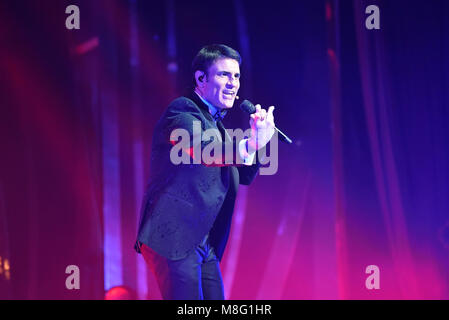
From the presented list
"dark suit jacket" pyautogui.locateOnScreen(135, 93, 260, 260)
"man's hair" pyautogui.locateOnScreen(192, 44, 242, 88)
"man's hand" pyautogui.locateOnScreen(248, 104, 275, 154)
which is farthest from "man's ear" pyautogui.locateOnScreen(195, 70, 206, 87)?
"man's hand" pyautogui.locateOnScreen(248, 104, 275, 154)

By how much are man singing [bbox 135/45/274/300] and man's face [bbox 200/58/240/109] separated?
0.08m

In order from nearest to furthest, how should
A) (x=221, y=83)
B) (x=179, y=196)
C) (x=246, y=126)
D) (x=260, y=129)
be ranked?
(x=260, y=129) → (x=179, y=196) → (x=221, y=83) → (x=246, y=126)

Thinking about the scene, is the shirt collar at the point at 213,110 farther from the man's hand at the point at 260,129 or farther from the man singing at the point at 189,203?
the man's hand at the point at 260,129

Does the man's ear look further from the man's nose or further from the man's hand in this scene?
the man's hand

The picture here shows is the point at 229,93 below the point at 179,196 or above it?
above

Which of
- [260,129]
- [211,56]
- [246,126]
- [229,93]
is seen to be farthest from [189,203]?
[246,126]

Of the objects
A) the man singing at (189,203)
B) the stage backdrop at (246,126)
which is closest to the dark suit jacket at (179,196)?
the man singing at (189,203)

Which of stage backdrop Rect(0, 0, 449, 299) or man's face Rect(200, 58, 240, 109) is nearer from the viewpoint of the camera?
man's face Rect(200, 58, 240, 109)

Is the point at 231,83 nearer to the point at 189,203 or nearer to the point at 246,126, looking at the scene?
the point at 189,203

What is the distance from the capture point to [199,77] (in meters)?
2.04

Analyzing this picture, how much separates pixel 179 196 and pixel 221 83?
1.50 feet

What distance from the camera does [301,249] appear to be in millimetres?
3443

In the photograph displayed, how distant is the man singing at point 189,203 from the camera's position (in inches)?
67.6

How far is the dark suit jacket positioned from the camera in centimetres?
178
